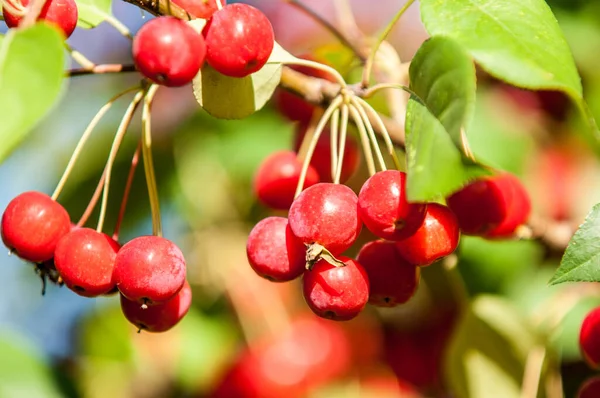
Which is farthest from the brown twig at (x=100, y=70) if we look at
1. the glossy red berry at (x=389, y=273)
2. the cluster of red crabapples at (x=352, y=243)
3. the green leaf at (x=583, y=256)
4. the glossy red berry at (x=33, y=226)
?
the green leaf at (x=583, y=256)

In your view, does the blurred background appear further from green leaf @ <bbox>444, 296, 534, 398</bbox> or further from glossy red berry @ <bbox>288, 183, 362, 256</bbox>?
glossy red berry @ <bbox>288, 183, 362, 256</bbox>

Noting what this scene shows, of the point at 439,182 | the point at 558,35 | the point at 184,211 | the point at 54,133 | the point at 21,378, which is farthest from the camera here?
the point at 54,133

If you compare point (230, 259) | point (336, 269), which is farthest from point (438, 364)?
point (336, 269)

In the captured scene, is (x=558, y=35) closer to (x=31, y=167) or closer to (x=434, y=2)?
(x=434, y=2)

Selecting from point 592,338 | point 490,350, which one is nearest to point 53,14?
point 592,338

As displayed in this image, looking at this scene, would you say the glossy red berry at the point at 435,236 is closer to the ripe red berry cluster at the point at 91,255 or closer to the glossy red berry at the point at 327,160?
the ripe red berry cluster at the point at 91,255

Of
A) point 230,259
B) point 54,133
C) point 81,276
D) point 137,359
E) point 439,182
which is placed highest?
point 439,182
